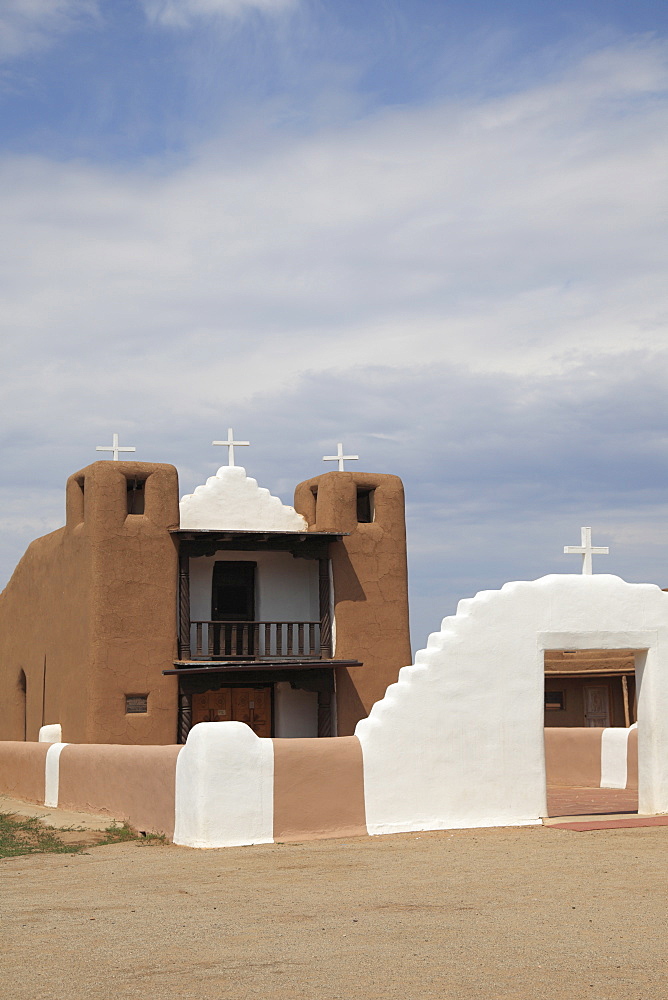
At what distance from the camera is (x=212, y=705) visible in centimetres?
2406

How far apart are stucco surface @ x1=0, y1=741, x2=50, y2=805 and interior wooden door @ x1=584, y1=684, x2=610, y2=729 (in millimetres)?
15864

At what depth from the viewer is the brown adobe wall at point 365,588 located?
2328 centimetres

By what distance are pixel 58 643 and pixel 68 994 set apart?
1803cm

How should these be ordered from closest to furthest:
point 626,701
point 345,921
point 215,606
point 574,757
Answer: point 345,921
point 574,757
point 215,606
point 626,701

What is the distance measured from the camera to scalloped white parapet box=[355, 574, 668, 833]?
13633mm

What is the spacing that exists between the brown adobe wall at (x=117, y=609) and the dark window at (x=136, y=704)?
0.40ft

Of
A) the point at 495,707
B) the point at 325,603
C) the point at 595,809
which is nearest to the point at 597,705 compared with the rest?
the point at 325,603

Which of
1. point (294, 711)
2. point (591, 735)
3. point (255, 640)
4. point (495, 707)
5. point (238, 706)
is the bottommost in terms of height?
point (591, 735)

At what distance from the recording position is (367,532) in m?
23.9

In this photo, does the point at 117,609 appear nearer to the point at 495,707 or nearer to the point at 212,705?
the point at 212,705

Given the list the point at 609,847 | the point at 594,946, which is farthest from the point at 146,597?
the point at 594,946

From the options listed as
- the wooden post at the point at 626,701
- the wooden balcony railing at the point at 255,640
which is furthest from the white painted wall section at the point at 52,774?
the wooden post at the point at 626,701

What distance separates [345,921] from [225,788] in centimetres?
433

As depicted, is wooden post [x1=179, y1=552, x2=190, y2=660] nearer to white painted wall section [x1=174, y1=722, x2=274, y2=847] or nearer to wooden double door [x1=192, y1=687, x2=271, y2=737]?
wooden double door [x1=192, y1=687, x2=271, y2=737]
